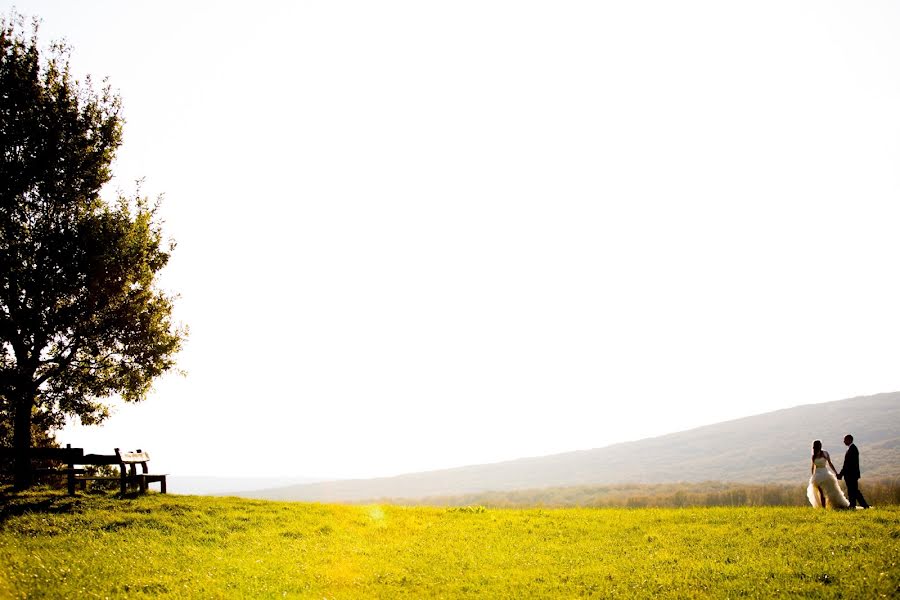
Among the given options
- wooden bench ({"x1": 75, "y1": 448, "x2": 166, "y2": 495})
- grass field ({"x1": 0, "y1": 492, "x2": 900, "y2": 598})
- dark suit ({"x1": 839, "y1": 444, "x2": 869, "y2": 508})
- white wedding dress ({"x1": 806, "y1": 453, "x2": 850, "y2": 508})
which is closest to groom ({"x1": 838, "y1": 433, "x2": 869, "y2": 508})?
dark suit ({"x1": 839, "y1": 444, "x2": 869, "y2": 508})

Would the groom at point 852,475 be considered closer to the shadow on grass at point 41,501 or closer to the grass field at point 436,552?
the grass field at point 436,552

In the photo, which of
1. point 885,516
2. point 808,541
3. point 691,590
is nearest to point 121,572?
point 691,590

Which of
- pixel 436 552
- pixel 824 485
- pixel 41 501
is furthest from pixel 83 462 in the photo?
pixel 824 485

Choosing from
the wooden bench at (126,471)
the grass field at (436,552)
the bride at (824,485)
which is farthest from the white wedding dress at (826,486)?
the wooden bench at (126,471)

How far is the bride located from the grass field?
1683 millimetres

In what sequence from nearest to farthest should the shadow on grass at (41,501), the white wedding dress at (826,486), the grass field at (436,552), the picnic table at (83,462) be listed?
the grass field at (436,552) → the shadow on grass at (41,501) → the white wedding dress at (826,486) → the picnic table at (83,462)

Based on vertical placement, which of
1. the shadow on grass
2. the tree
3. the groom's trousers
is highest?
the tree

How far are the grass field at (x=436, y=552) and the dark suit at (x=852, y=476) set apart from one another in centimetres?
249

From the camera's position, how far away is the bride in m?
24.4

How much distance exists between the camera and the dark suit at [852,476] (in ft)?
80.3

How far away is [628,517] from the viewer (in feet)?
82.2

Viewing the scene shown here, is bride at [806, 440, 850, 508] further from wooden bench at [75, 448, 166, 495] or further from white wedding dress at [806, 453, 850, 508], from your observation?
wooden bench at [75, 448, 166, 495]

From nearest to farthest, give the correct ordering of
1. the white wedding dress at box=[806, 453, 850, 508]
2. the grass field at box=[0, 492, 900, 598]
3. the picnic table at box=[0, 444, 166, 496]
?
the grass field at box=[0, 492, 900, 598] → the white wedding dress at box=[806, 453, 850, 508] → the picnic table at box=[0, 444, 166, 496]

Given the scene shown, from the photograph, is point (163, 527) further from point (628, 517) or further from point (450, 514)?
point (628, 517)
